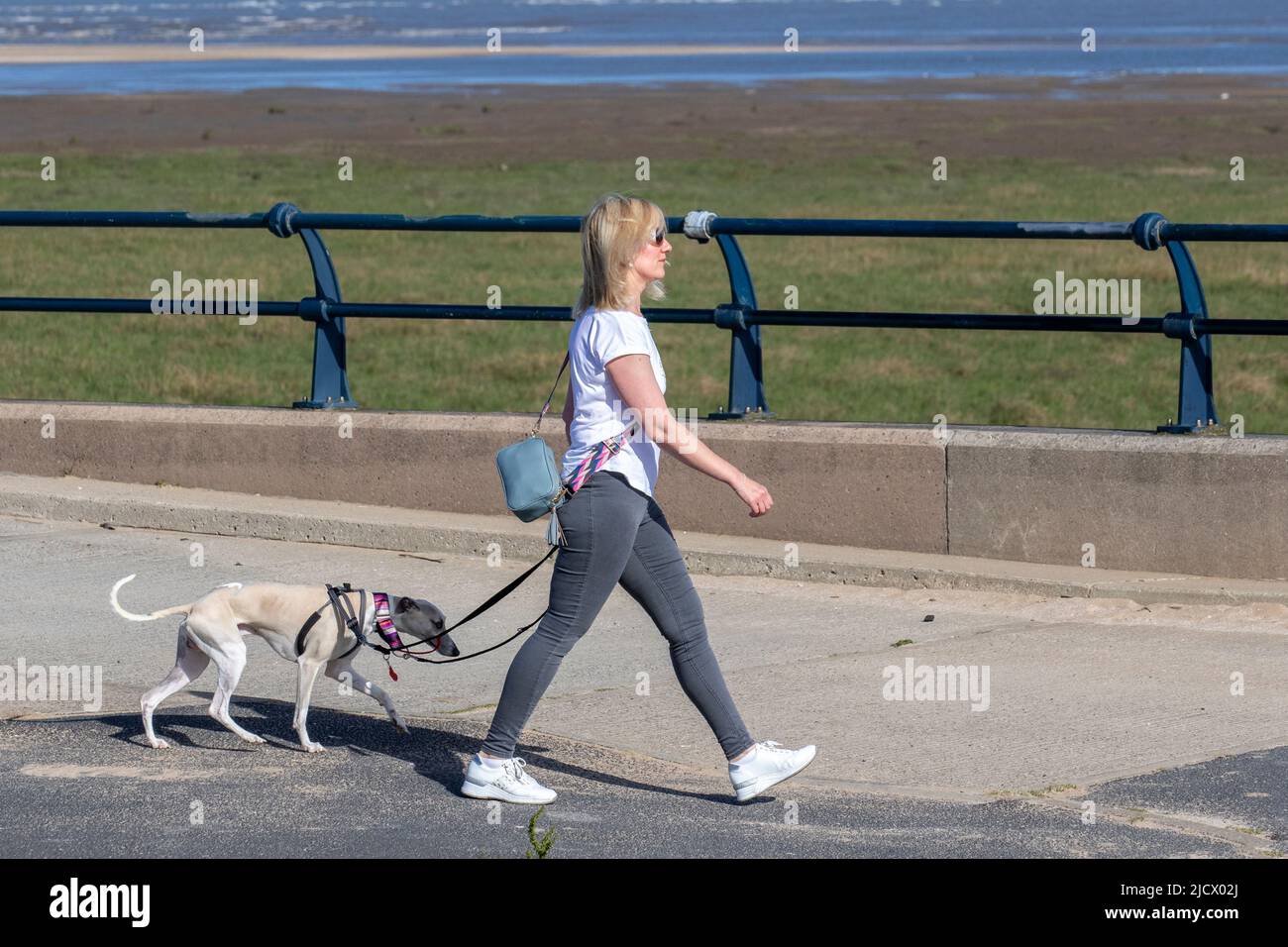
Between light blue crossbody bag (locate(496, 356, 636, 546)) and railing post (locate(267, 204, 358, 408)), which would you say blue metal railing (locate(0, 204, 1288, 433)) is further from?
light blue crossbody bag (locate(496, 356, 636, 546))

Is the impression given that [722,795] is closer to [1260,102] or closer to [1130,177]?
[1130,177]

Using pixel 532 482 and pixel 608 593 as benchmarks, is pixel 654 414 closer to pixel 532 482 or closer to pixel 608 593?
A: pixel 532 482

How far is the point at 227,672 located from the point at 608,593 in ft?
4.42

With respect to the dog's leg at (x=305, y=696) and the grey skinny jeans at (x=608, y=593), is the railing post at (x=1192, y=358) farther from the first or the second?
the dog's leg at (x=305, y=696)

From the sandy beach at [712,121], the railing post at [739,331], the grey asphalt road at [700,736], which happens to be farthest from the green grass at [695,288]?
the grey asphalt road at [700,736]

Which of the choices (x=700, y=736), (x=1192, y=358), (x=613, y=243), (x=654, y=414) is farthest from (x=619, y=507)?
(x=1192, y=358)

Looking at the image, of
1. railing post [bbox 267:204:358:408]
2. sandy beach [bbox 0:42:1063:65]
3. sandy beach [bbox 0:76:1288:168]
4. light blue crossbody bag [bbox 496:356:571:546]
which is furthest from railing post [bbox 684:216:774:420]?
sandy beach [bbox 0:42:1063:65]

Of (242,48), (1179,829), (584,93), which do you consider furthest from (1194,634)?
(242,48)

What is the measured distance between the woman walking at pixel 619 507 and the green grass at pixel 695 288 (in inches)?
332

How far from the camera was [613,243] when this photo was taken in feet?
19.5

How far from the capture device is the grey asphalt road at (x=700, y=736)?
588 cm

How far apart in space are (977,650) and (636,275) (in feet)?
8.47

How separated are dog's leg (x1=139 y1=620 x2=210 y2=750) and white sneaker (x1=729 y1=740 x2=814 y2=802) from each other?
171 cm

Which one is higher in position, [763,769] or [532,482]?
[532,482]
